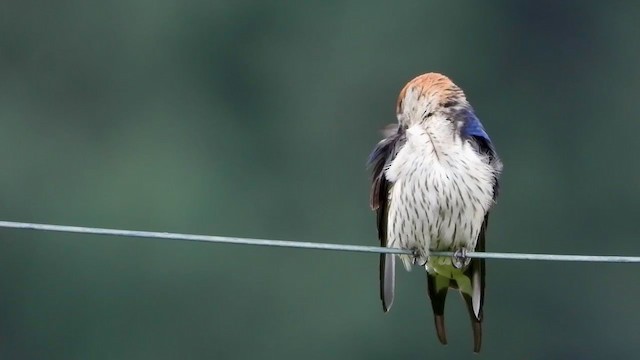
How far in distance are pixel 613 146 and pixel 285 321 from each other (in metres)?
3.78

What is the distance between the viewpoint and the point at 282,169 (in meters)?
20.5

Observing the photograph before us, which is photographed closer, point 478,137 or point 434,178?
point 434,178

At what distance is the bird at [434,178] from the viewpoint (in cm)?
719

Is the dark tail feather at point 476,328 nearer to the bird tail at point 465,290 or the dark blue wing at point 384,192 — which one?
the bird tail at point 465,290

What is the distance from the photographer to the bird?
23.6ft

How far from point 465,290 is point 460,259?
0.23m

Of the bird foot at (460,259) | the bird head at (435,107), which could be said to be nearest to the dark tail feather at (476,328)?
the bird foot at (460,259)

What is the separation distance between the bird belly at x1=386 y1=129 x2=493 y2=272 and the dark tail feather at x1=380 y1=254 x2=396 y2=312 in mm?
159

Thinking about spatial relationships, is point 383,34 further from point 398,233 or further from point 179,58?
point 398,233

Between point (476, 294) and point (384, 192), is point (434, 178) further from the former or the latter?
point (476, 294)

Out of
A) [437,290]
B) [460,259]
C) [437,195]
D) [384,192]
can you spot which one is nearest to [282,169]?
[437,290]

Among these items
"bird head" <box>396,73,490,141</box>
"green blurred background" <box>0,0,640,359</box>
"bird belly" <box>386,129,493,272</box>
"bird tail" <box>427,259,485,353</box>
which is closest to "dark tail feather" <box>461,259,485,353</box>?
"bird tail" <box>427,259,485,353</box>

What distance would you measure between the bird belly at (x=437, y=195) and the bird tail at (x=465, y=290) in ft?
0.82

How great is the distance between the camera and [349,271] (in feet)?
62.2
